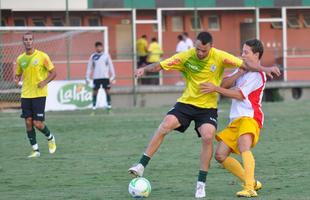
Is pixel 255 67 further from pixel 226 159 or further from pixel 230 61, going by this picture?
pixel 226 159

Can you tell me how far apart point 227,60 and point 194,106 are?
2.12 feet

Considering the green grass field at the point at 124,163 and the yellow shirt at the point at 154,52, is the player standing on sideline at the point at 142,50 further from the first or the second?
the green grass field at the point at 124,163

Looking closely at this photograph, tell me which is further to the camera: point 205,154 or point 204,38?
point 205,154

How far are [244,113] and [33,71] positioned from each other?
5.82 metres

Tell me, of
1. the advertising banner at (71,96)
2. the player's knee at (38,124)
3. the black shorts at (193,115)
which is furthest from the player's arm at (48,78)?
the advertising banner at (71,96)

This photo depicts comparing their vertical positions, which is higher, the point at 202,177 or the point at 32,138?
the point at 202,177

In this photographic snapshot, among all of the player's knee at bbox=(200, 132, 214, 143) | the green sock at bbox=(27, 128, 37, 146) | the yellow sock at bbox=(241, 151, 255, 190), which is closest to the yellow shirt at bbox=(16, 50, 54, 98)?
the green sock at bbox=(27, 128, 37, 146)

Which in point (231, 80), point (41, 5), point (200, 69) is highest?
point (41, 5)

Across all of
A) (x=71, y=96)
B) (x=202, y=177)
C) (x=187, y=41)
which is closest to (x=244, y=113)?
(x=202, y=177)

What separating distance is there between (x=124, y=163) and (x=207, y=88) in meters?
3.84

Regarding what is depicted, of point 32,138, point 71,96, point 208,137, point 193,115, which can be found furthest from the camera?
point 71,96

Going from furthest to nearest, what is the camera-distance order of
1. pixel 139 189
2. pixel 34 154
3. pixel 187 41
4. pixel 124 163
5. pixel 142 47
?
1. pixel 142 47
2. pixel 187 41
3. pixel 34 154
4. pixel 124 163
5. pixel 139 189

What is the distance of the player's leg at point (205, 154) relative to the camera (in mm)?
9984

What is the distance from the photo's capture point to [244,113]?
10242mm
